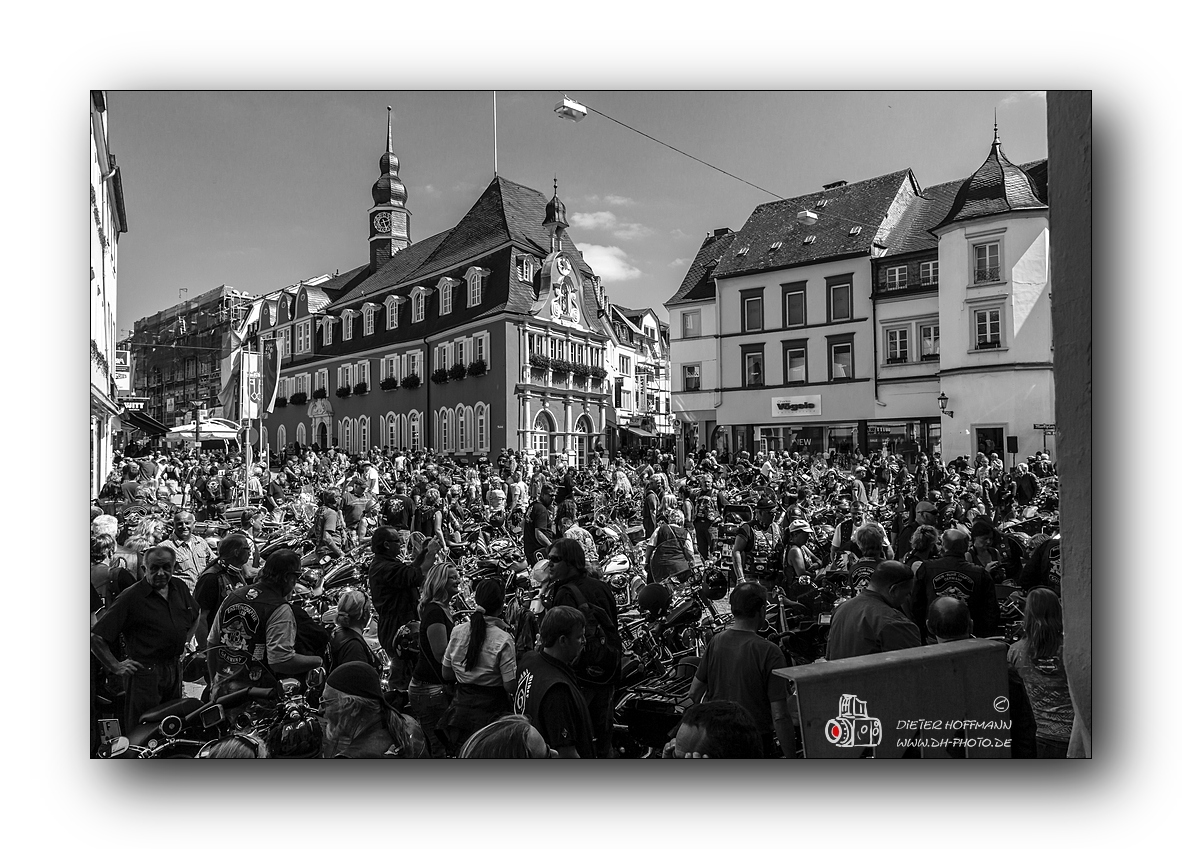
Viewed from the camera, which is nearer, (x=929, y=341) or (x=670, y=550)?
(x=929, y=341)

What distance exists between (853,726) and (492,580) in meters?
1.68

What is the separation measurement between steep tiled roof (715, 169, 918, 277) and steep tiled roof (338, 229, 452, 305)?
1.46 meters

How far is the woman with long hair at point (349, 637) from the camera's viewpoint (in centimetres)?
345

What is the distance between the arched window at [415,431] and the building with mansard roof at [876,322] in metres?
1.35

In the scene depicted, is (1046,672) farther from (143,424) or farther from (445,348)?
(143,424)

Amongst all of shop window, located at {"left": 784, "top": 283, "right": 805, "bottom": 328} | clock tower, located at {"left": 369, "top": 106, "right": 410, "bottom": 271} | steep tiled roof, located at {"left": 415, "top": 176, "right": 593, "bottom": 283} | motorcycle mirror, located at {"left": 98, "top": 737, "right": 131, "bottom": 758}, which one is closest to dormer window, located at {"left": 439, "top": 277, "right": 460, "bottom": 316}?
steep tiled roof, located at {"left": 415, "top": 176, "right": 593, "bottom": 283}

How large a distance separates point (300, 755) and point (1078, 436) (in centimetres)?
374

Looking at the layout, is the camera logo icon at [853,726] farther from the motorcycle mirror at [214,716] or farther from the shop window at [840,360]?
the motorcycle mirror at [214,716]

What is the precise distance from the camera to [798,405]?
163 inches

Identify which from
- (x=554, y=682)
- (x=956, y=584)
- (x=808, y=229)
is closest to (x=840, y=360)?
(x=808, y=229)

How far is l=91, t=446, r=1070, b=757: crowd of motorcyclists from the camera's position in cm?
346

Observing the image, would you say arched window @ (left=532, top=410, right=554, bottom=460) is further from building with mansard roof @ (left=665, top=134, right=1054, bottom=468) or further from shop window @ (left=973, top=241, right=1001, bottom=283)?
shop window @ (left=973, top=241, right=1001, bottom=283)

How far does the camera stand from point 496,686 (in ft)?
10.4
